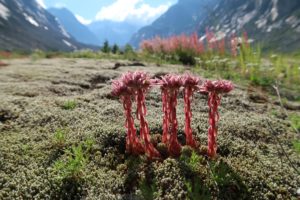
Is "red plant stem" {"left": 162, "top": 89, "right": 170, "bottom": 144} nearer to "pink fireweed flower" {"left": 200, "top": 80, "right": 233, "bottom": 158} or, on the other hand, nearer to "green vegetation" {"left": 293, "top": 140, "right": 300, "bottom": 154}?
"pink fireweed flower" {"left": 200, "top": 80, "right": 233, "bottom": 158}

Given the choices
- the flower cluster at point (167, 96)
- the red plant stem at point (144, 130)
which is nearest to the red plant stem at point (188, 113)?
the flower cluster at point (167, 96)

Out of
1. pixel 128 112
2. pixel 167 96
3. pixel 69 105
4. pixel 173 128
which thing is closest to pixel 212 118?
pixel 173 128

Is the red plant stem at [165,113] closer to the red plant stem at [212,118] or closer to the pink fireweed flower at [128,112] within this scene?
the pink fireweed flower at [128,112]

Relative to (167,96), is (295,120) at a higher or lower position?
lower

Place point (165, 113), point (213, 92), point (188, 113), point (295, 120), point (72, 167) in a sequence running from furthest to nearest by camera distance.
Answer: point (295, 120)
point (165, 113)
point (188, 113)
point (213, 92)
point (72, 167)

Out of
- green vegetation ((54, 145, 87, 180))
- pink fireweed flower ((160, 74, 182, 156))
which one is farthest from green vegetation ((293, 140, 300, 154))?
green vegetation ((54, 145, 87, 180))

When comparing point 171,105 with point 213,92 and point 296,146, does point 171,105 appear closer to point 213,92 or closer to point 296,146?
point 213,92
